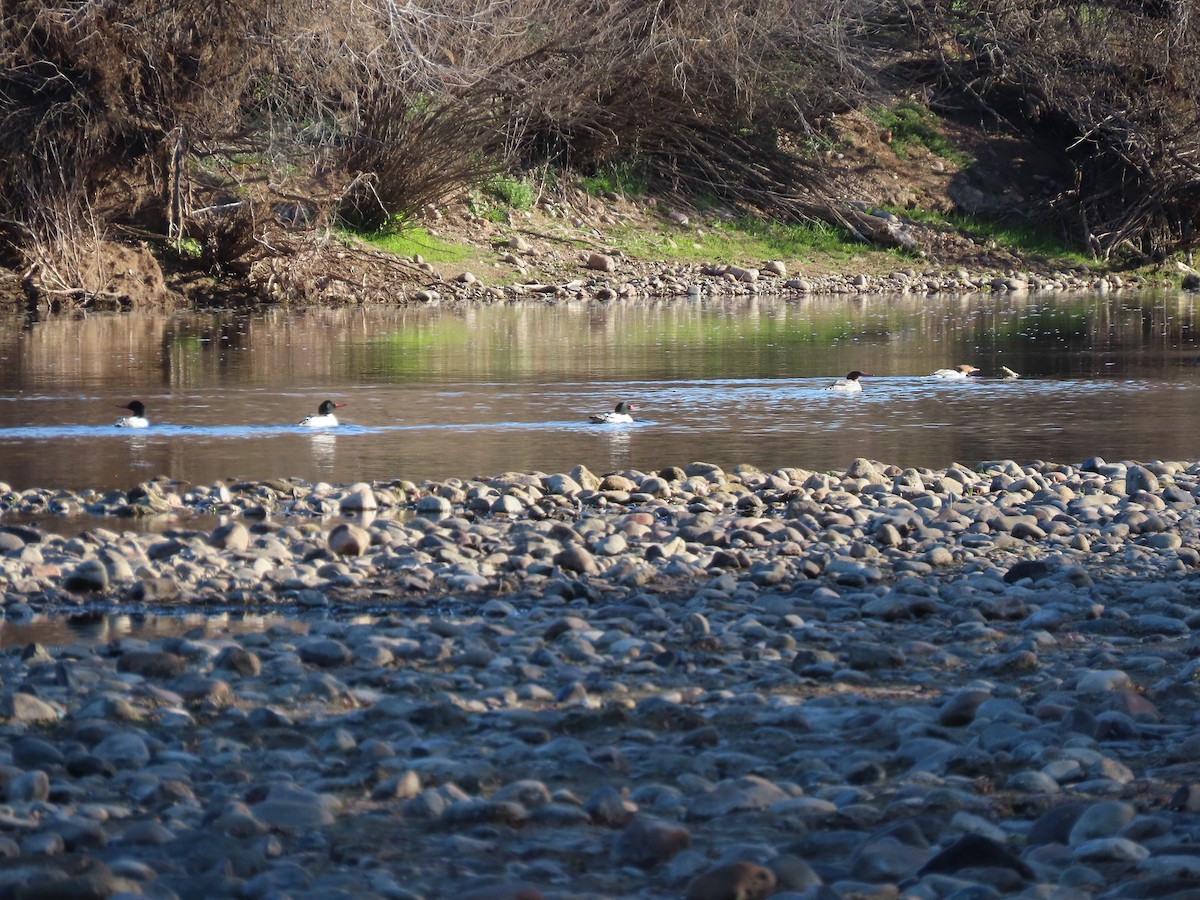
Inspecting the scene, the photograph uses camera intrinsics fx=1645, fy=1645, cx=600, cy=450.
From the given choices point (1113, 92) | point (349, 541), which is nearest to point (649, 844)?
point (349, 541)

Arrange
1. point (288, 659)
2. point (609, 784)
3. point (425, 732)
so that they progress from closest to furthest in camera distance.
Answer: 1. point (609, 784)
2. point (425, 732)
3. point (288, 659)

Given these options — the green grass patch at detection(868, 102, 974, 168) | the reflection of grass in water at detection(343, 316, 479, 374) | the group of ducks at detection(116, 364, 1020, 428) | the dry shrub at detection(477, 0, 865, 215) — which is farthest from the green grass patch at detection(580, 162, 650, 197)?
the group of ducks at detection(116, 364, 1020, 428)

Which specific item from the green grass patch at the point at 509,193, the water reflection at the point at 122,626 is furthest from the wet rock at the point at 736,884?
the green grass patch at the point at 509,193

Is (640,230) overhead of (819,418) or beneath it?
overhead

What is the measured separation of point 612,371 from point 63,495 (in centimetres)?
677

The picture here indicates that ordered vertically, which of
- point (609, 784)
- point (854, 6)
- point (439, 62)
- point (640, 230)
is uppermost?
point (854, 6)

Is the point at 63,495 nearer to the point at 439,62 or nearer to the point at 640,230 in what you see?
the point at 439,62

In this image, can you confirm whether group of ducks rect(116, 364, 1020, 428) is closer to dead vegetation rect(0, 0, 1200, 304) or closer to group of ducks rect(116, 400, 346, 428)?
group of ducks rect(116, 400, 346, 428)

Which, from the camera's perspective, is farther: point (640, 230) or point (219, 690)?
point (640, 230)

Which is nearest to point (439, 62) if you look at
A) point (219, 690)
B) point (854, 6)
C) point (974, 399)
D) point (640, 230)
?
point (640, 230)

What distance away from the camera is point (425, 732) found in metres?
4.49

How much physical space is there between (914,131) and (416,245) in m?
12.5

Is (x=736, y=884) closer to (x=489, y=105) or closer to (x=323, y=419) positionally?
(x=323, y=419)

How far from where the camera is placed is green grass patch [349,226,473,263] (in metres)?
24.9
